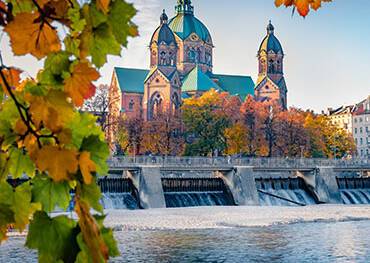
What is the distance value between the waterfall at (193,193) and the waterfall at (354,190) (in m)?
9.15

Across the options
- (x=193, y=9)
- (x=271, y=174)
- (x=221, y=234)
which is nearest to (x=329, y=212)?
(x=221, y=234)

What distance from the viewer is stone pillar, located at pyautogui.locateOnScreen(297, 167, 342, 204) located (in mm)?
42500

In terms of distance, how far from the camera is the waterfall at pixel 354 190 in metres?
43.2

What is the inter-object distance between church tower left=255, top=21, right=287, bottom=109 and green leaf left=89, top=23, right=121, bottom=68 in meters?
93.2

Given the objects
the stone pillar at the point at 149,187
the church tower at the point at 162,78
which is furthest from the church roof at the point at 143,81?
the stone pillar at the point at 149,187

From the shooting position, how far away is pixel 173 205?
36844mm

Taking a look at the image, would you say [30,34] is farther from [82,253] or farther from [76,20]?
[82,253]

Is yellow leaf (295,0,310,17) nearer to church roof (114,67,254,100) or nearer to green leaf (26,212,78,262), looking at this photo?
green leaf (26,212,78,262)

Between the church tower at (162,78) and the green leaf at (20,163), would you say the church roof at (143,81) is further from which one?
the green leaf at (20,163)

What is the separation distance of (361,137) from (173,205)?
74772 mm

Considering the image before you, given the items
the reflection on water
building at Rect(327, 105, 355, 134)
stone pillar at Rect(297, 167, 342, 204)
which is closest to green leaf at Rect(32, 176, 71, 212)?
the reflection on water

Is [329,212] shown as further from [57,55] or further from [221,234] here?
[57,55]

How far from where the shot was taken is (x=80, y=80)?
1341 millimetres

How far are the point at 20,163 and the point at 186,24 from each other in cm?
9595
